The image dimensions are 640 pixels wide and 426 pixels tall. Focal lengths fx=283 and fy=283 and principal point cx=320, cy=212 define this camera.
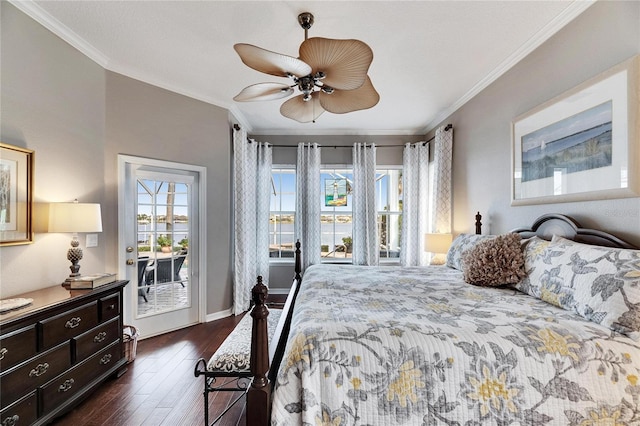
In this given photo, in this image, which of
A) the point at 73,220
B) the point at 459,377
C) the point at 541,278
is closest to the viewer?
the point at 459,377

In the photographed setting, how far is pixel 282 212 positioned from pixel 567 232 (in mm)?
3737

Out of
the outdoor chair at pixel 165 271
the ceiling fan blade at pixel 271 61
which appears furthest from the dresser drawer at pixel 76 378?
the ceiling fan blade at pixel 271 61

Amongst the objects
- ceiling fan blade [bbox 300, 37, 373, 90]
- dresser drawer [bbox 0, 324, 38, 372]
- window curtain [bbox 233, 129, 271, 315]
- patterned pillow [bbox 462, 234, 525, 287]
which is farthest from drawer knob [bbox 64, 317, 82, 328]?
patterned pillow [bbox 462, 234, 525, 287]

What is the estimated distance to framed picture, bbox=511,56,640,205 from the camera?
161 centimetres

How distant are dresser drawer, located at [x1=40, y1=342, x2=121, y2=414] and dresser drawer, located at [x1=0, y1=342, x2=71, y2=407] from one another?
0.19 ft

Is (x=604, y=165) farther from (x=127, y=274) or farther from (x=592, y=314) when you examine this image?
(x=127, y=274)

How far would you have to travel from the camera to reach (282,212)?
486 centimetres

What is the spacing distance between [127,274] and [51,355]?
4.20 ft

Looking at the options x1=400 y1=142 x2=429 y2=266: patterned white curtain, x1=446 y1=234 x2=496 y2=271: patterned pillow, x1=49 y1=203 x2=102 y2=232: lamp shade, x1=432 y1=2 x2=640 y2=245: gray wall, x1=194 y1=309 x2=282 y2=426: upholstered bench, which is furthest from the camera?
x1=400 y1=142 x2=429 y2=266: patterned white curtain

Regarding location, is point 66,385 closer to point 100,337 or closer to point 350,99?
point 100,337

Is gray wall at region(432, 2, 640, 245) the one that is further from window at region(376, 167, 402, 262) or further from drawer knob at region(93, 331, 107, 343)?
drawer knob at region(93, 331, 107, 343)

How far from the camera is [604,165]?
1737mm

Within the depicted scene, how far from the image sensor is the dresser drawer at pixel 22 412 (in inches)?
57.6

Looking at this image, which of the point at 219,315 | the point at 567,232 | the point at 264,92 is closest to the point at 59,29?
the point at 264,92
